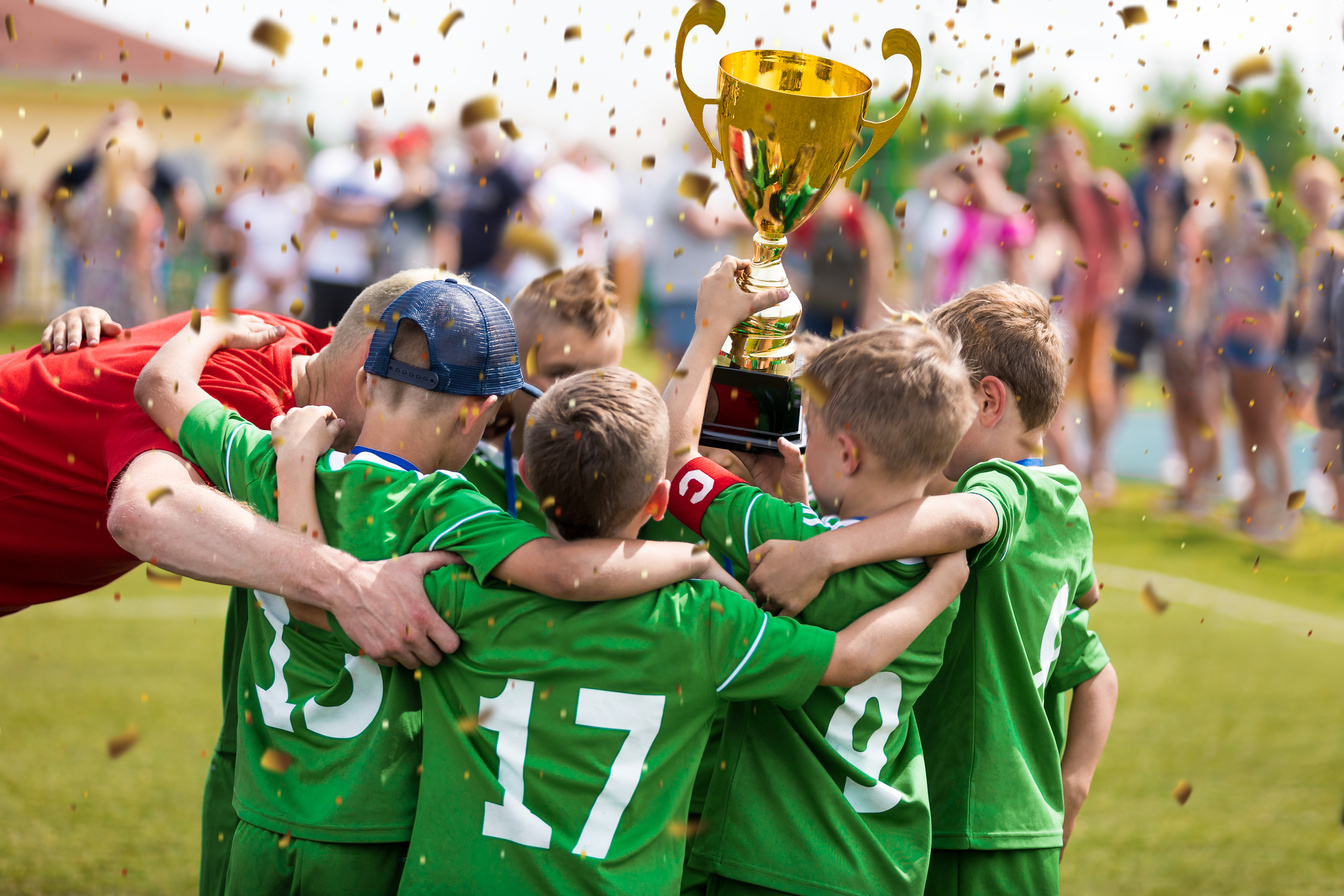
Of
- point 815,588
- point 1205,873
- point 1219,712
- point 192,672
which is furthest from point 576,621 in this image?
point 1219,712

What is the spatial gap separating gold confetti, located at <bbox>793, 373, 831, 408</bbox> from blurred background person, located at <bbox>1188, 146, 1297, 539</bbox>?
7.47 m

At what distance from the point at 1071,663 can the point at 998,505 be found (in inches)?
24.8

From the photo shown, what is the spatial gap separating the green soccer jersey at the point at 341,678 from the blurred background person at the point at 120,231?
13.9 m

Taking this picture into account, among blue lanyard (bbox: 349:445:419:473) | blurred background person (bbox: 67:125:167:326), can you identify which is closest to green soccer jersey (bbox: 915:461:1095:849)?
blue lanyard (bbox: 349:445:419:473)

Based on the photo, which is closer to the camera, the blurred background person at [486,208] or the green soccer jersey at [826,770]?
the green soccer jersey at [826,770]

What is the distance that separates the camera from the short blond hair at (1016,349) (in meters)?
2.44

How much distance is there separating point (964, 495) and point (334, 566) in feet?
3.75

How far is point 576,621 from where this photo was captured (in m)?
2.04

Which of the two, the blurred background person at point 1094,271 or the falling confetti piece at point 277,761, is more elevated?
the falling confetti piece at point 277,761

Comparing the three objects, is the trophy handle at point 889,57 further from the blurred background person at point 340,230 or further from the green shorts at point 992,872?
the blurred background person at point 340,230

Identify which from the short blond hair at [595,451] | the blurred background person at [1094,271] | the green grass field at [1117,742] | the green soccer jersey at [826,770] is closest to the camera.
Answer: the short blond hair at [595,451]

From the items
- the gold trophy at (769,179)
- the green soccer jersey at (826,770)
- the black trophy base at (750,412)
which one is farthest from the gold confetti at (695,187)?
the green soccer jersey at (826,770)

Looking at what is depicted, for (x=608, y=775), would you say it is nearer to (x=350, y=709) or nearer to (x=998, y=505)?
(x=350, y=709)

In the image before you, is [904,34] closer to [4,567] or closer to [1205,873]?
[4,567]
